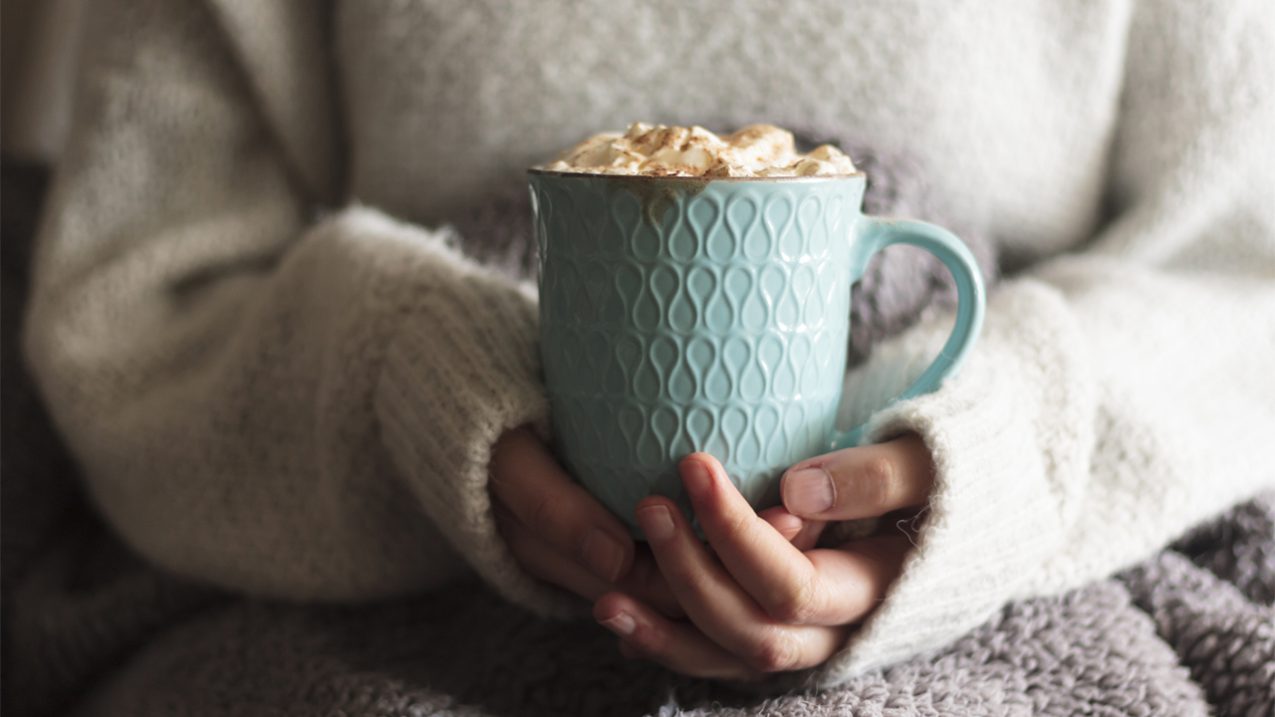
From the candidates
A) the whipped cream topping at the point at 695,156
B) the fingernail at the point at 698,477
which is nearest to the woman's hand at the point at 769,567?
the fingernail at the point at 698,477

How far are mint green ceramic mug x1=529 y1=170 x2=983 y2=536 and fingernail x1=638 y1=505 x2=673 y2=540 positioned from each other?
0.02 m

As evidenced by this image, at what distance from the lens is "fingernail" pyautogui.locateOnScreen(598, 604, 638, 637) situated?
0.50 metres

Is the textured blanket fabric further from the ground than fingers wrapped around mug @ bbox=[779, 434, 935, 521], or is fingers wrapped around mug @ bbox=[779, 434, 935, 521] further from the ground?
fingers wrapped around mug @ bbox=[779, 434, 935, 521]

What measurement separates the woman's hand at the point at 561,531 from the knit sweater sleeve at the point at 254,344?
16 mm

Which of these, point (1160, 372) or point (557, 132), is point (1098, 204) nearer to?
point (1160, 372)

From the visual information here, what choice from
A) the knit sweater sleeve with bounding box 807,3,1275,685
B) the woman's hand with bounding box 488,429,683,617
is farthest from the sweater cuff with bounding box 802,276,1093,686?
the woman's hand with bounding box 488,429,683,617

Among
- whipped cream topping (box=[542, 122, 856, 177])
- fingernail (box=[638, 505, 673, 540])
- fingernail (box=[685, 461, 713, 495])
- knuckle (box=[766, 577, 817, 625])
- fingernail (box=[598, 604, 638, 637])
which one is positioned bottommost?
fingernail (box=[598, 604, 638, 637])

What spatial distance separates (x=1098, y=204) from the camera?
88 centimetres

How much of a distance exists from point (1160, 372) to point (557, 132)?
1.46 feet

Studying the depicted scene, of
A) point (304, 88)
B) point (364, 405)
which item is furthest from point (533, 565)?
point (304, 88)

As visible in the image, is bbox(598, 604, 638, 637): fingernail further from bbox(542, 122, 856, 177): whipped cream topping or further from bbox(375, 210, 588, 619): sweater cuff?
bbox(542, 122, 856, 177): whipped cream topping

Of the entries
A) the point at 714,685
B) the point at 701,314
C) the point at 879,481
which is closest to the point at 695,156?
the point at 701,314

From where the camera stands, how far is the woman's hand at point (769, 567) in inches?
18.4

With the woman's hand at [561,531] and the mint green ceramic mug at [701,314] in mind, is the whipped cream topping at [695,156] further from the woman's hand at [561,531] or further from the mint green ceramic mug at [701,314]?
the woman's hand at [561,531]
